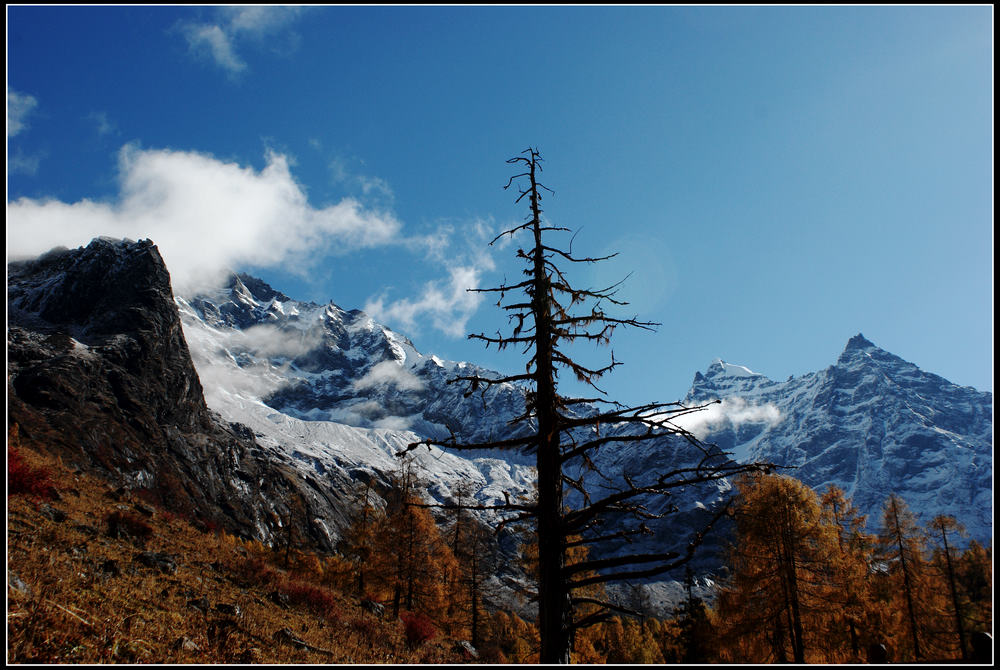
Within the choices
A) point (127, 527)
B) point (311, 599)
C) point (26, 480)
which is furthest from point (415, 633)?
point (26, 480)

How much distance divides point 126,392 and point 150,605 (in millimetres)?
96789

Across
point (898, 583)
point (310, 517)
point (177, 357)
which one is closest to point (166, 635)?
point (898, 583)

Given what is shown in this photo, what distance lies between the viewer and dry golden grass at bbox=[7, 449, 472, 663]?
766 cm

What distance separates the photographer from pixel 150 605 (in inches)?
414

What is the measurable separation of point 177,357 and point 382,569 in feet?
331

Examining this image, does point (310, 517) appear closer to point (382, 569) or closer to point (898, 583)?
point (382, 569)

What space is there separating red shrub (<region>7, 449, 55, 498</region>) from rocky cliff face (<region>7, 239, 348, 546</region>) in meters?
53.8

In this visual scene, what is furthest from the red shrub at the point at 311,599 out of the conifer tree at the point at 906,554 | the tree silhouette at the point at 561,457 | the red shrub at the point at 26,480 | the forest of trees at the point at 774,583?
the conifer tree at the point at 906,554

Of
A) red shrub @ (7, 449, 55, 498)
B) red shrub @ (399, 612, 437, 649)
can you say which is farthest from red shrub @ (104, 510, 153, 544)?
red shrub @ (399, 612, 437, 649)

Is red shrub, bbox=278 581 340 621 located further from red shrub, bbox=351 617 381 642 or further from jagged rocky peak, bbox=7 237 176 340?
jagged rocky peak, bbox=7 237 176 340

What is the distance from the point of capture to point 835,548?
19156 millimetres

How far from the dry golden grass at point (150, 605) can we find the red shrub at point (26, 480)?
2.12 feet

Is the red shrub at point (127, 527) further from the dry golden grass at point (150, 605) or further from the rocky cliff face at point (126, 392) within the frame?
the rocky cliff face at point (126, 392)

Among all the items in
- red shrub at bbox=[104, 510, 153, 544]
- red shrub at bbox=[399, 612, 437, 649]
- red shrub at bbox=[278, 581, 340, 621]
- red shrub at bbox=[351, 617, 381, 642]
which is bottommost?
red shrub at bbox=[399, 612, 437, 649]
